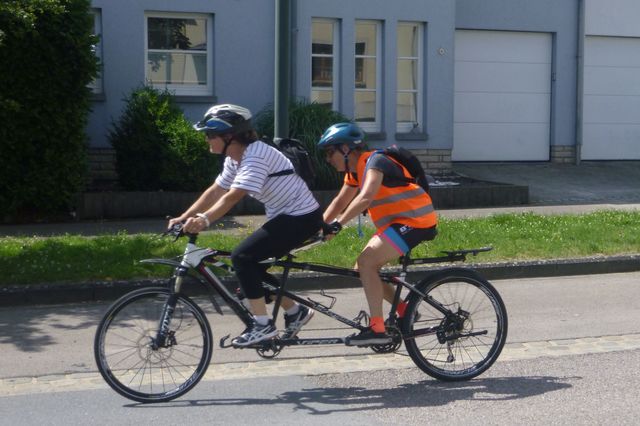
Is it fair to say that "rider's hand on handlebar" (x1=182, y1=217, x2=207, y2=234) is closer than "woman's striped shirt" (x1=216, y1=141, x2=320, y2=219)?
Yes

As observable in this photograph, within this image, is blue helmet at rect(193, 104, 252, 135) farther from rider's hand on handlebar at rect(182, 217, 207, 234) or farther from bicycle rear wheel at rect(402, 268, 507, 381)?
bicycle rear wheel at rect(402, 268, 507, 381)

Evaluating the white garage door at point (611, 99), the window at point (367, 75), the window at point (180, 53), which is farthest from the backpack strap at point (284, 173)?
the white garage door at point (611, 99)

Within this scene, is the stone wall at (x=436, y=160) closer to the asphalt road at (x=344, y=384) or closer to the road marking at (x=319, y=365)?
the asphalt road at (x=344, y=384)

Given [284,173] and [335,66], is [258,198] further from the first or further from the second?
[335,66]

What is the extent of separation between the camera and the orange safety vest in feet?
21.0

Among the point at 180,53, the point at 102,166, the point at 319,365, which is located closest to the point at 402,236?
the point at 319,365

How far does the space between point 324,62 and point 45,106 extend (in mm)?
5930

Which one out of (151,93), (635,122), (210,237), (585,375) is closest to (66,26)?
(151,93)

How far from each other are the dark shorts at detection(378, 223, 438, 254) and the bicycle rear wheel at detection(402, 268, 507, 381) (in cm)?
25

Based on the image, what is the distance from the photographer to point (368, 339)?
635 cm

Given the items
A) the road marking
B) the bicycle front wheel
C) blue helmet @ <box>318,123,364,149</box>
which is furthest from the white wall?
the bicycle front wheel

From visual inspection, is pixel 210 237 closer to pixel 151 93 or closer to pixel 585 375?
pixel 151 93

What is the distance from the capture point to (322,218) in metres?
6.38

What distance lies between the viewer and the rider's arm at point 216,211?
585 cm
